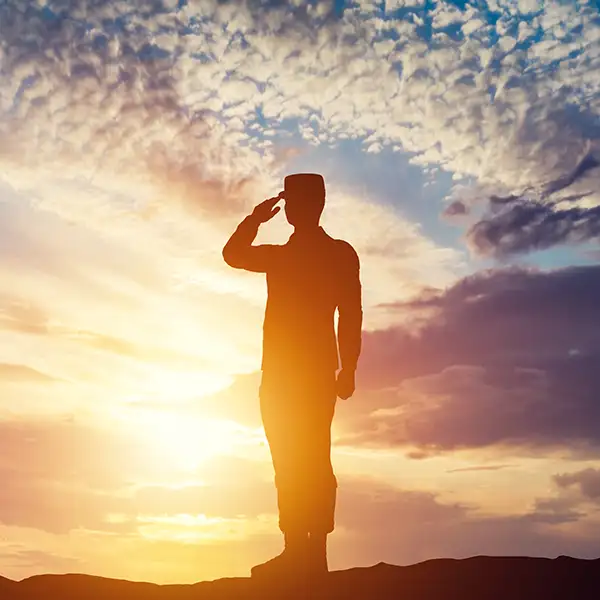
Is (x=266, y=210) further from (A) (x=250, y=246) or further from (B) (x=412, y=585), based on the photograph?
(B) (x=412, y=585)

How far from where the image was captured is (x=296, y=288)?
11.2 m

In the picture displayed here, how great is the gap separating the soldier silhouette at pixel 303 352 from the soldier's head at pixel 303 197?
0.01 meters

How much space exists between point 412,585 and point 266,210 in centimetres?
576

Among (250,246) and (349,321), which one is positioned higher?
(250,246)

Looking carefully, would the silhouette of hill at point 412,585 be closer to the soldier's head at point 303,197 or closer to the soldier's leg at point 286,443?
the soldier's leg at point 286,443

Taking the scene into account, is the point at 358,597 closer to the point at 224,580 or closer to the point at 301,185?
the point at 224,580

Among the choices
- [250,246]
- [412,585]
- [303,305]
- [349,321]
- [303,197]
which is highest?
[303,197]

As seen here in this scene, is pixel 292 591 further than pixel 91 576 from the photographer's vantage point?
No

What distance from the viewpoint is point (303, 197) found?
11.2 m

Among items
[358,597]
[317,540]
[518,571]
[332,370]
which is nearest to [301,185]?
[332,370]

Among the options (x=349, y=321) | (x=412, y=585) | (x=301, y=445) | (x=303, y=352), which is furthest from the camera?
(x=412, y=585)

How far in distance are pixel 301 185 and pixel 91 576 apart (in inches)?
260

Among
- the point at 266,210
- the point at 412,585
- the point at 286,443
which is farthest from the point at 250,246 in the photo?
the point at 412,585

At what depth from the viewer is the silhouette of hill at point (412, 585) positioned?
11539mm
